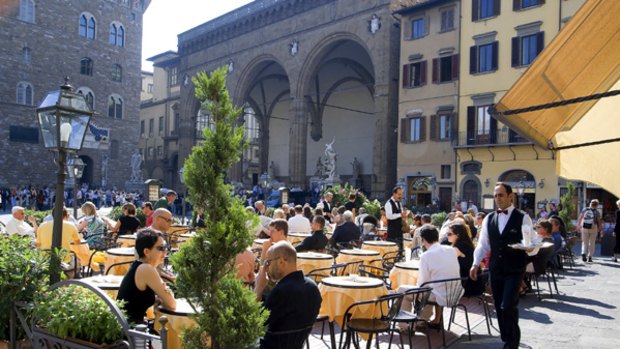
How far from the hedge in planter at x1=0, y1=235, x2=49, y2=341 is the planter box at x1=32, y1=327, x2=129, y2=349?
590mm

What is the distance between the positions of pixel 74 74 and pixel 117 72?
4.03 m

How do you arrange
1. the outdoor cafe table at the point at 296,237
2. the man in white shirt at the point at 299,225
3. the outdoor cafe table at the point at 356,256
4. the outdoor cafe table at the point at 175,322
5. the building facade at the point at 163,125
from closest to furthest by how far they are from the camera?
1. the outdoor cafe table at the point at 175,322
2. the outdoor cafe table at the point at 356,256
3. the outdoor cafe table at the point at 296,237
4. the man in white shirt at the point at 299,225
5. the building facade at the point at 163,125

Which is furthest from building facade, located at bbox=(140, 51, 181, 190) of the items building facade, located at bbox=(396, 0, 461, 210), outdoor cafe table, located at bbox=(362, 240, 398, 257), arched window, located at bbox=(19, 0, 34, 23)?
outdoor cafe table, located at bbox=(362, 240, 398, 257)

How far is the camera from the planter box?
126 inches

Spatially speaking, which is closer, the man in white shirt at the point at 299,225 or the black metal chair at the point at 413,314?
the black metal chair at the point at 413,314

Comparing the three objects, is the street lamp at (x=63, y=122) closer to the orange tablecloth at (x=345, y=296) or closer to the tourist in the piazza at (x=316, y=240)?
the orange tablecloth at (x=345, y=296)

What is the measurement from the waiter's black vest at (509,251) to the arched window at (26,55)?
140 feet

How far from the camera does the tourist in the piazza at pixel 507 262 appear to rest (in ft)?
16.8

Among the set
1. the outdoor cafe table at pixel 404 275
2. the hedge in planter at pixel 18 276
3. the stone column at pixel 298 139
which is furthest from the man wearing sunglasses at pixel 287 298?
the stone column at pixel 298 139

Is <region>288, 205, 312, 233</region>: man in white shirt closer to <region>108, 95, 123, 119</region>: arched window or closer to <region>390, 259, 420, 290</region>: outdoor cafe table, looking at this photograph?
<region>390, 259, 420, 290</region>: outdoor cafe table

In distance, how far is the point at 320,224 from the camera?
838 centimetres

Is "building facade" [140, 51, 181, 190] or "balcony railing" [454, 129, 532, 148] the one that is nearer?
"balcony railing" [454, 129, 532, 148]

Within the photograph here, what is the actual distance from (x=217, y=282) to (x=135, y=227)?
8084 millimetres


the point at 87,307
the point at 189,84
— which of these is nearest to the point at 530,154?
the point at 87,307
